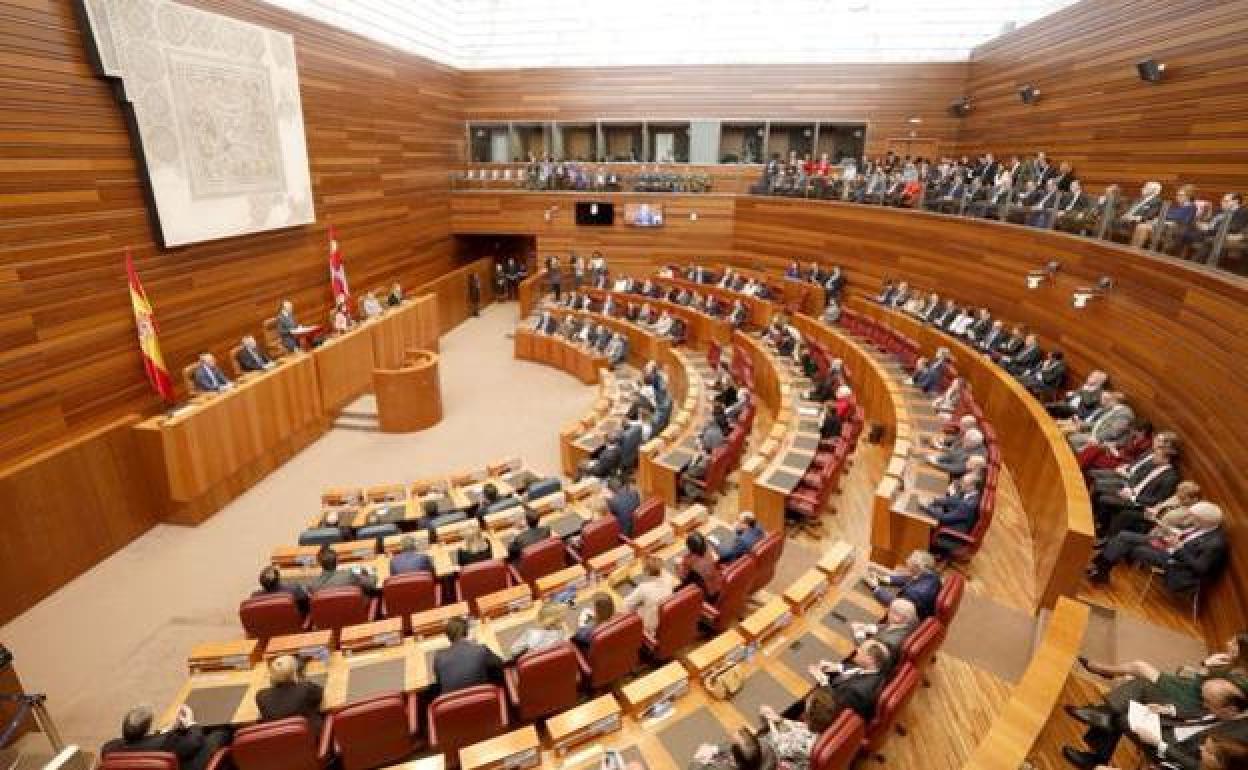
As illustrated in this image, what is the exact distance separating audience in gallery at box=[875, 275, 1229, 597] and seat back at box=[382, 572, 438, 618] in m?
3.43

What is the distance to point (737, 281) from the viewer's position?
1157cm

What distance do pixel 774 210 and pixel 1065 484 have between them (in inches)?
347

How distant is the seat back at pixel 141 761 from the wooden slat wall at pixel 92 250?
414 cm

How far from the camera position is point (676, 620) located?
346cm

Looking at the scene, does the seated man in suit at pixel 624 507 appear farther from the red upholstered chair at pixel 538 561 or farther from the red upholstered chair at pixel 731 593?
the red upholstered chair at pixel 731 593

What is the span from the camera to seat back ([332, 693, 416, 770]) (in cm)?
283

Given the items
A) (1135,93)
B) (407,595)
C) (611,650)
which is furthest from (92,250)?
(1135,93)

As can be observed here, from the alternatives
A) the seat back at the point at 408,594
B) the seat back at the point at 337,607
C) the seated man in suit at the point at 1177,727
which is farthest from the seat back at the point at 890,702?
the seat back at the point at 337,607

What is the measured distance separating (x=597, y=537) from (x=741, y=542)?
102cm

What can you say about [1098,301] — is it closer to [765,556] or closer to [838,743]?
[765,556]

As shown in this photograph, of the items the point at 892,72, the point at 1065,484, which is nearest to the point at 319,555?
the point at 1065,484

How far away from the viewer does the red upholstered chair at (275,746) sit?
8.86ft

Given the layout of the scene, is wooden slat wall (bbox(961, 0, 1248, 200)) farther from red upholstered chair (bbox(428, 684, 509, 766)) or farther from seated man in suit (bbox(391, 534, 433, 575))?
seated man in suit (bbox(391, 534, 433, 575))

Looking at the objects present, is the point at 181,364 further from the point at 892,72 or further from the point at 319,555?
the point at 892,72
